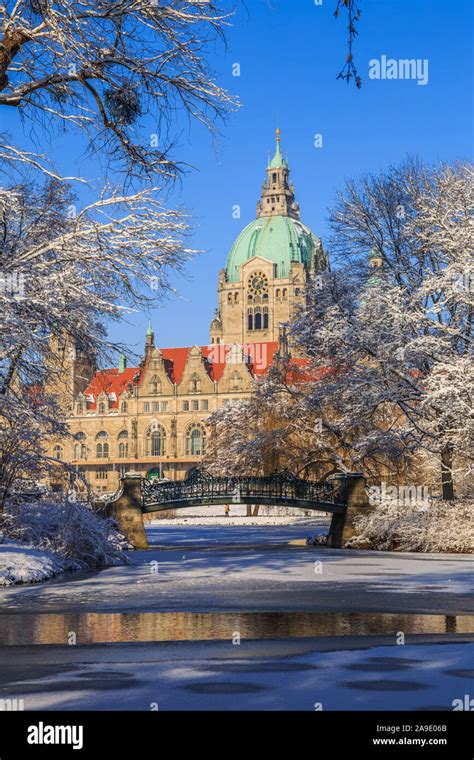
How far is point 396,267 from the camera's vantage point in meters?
31.2

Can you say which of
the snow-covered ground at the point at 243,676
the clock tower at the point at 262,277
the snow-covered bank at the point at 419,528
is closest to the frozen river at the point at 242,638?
the snow-covered ground at the point at 243,676

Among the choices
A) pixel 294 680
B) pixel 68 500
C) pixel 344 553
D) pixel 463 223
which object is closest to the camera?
pixel 294 680

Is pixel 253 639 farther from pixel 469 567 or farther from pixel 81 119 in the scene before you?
pixel 469 567

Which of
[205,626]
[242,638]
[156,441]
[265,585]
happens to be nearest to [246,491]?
[265,585]

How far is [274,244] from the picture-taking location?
6063 inches

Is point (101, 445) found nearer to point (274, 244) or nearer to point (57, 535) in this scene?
point (274, 244)

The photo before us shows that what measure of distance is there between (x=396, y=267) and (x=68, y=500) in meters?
14.3

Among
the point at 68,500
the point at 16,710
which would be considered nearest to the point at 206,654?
the point at 16,710

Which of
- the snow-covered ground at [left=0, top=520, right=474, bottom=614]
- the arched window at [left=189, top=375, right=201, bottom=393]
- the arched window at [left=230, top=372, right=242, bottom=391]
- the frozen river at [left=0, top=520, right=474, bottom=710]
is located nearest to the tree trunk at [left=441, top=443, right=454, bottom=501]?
the snow-covered ground at [left=0, top=520, right=474, bottom=614]

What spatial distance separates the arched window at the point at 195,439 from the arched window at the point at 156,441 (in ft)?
10.6

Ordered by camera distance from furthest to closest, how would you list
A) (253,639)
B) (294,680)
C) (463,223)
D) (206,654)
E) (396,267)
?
(396,267)
(463,223)
(253,639)
(206,654)
(294,680)

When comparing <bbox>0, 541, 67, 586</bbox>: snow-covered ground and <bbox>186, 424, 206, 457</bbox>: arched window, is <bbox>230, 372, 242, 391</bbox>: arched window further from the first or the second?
<bbox>0, 541, 67, 586</bbox>: snow-covered ground

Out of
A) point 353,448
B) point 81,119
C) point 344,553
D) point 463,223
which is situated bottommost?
A: point 344,553

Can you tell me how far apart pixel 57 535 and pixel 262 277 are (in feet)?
433
